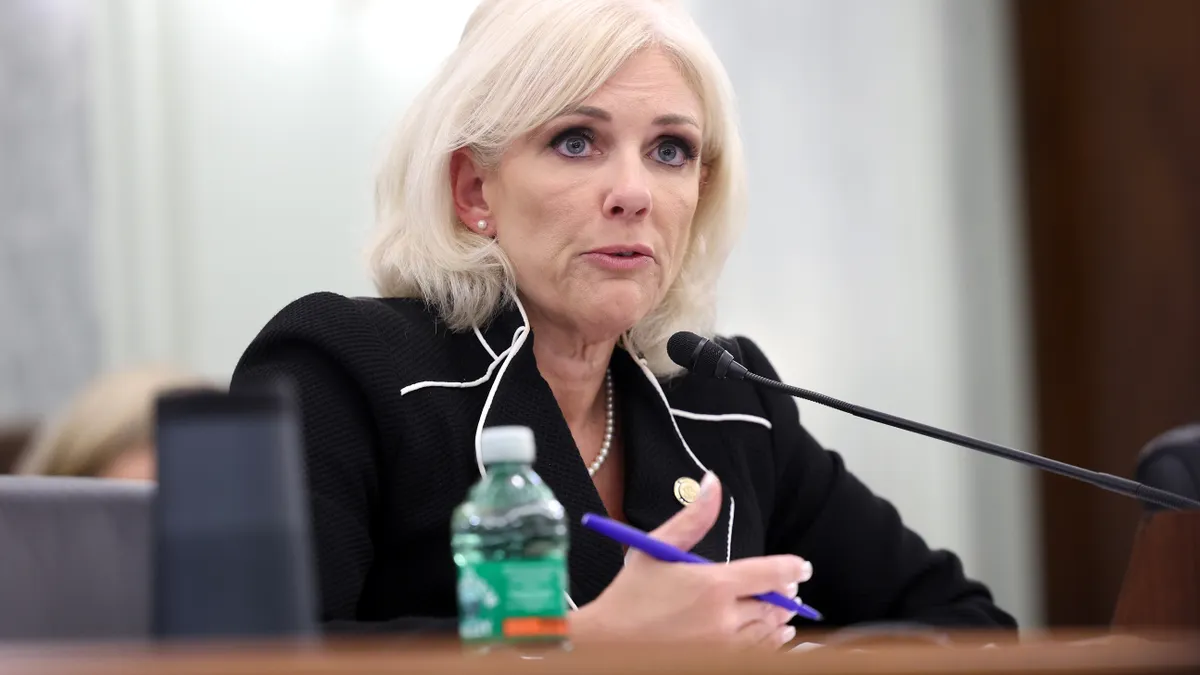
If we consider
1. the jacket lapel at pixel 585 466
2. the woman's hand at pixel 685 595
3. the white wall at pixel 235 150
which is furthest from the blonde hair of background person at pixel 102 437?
the woman's hand at pixel 685 595

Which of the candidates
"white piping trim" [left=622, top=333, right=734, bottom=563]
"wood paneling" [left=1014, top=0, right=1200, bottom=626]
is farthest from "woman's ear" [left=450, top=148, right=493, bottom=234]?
"wood paneling" [left=1014, top=0, right=1200, bottom=626]

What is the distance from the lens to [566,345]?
1776 mm

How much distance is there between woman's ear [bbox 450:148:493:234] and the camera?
5.79ft

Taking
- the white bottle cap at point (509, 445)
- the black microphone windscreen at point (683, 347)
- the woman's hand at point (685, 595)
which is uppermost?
the black microphone windscreen at point (683, 347)

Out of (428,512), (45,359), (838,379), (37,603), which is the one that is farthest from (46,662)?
(838,379)

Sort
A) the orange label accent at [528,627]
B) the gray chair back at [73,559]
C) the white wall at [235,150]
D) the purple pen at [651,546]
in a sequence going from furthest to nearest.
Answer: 1. the white wall at [235,150]
2. the gray chair back at [73,559]
3. the purple pen at [651,546]
4. the orange label accent at [528,627]

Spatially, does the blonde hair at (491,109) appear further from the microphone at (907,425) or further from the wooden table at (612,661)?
the wooden table at (612,661)

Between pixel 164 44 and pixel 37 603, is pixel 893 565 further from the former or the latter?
pixel 164 44

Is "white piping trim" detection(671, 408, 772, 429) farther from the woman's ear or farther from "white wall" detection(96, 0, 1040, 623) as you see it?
"white wall" detection(96, 0, 1040, 623)

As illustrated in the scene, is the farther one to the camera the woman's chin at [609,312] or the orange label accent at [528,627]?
the woman's chin at [609,312]

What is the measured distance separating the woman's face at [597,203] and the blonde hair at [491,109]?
0.02m

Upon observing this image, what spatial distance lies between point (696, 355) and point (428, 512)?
12.7 inches

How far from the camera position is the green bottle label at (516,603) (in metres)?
0.93

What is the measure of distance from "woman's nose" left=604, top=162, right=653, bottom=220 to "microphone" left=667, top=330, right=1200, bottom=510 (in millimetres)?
177
